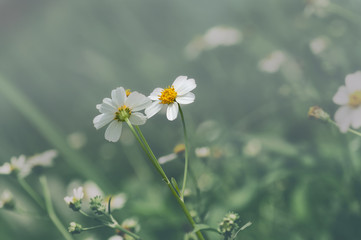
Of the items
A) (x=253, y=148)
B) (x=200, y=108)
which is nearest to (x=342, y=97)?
(x=253, y=148)

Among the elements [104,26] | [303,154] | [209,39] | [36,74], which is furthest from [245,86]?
[36,74]

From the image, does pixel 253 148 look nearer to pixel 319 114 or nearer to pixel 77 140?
pixel 319 114

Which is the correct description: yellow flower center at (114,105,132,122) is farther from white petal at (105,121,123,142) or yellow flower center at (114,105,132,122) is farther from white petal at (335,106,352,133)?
white petal at (335,106,352,133)

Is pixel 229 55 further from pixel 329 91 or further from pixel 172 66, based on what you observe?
pixel 329 91

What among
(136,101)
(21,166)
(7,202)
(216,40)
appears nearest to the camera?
(136,101)

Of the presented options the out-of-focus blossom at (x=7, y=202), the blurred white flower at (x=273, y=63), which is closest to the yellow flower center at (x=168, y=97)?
the out-of-focus blossom at (x=7, y=202)

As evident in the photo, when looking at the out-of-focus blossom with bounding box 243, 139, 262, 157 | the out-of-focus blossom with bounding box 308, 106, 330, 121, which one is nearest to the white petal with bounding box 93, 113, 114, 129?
the out-of-focus blossom with bounding box 308, 106, 330, 121
